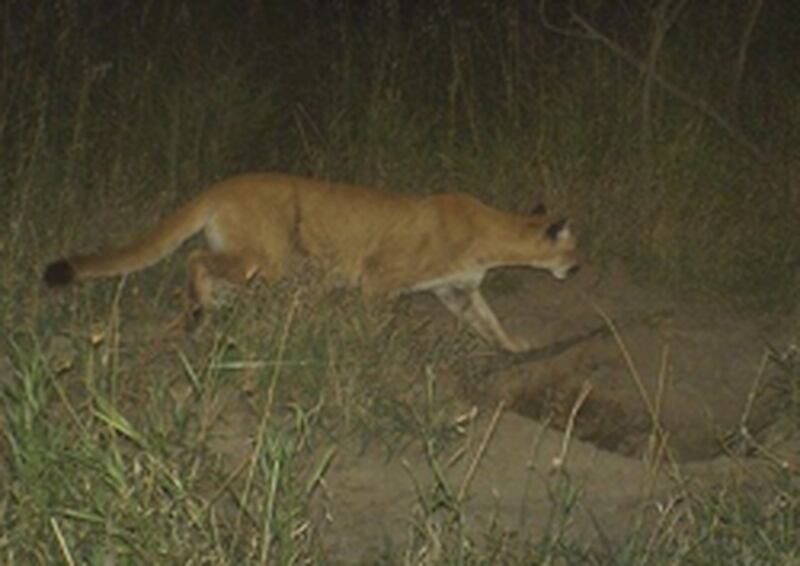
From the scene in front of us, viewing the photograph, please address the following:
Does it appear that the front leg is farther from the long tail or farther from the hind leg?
the long tail

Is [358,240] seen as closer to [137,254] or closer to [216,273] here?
[216,273]

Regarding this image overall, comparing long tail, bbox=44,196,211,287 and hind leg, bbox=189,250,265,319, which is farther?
hind leg, bbox=189,250,265,319

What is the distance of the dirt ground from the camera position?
499cm

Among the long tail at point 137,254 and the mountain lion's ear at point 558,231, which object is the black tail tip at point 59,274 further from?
the mountain lion's ear at point 558,231

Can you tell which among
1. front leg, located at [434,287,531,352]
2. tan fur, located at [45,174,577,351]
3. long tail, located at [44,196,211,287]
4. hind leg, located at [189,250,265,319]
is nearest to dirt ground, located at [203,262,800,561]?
front leg, located at [434,287,531,352]

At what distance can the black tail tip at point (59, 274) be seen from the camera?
6.14 m

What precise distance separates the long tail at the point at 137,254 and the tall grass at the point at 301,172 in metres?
0.18

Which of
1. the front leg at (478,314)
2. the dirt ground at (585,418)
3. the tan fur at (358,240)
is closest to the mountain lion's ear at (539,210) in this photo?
the tan fur at (358,240)

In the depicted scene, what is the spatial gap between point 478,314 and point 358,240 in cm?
61

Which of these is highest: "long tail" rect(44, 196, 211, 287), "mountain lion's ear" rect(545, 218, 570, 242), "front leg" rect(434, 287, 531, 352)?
"long tail" rect(44, 196, 211, 287)

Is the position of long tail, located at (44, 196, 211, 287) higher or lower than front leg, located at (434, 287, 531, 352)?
higher

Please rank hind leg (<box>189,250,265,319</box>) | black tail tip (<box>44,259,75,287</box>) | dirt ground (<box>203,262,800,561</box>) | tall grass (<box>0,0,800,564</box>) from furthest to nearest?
1. hind leg (<box>189,250,265,319</box>)
2. black tail tip (<box>44,259,75,287</box>)
3. dirt ground (<box>203,262,800,561</box>)
4. tall grass (<box>0,0,800,564</box>)

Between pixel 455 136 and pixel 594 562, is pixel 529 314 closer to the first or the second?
pixel 455 136

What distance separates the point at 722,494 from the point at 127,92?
5.47 meters
